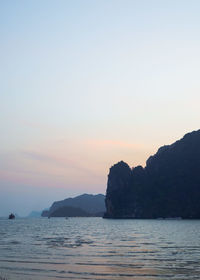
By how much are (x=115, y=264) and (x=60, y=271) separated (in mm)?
6985

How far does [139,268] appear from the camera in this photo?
3747 cm

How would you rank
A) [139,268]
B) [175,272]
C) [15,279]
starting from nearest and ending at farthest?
[15,279] < [175,272] < [139,268]

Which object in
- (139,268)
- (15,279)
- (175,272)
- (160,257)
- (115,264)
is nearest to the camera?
(15,279)

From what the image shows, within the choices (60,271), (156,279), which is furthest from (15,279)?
(156,279)

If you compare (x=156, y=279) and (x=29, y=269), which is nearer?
(x=156, y=279)

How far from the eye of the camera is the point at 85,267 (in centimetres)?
3791

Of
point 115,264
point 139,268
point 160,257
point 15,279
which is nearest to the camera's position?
point 15,279

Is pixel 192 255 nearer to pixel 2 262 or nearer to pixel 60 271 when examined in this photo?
pixel 60 271

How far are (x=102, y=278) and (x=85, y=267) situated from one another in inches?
243

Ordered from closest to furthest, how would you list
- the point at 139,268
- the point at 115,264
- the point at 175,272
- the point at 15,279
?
the point at 15,279, the point at 175,272, the point at 139,268, the point at 115,264

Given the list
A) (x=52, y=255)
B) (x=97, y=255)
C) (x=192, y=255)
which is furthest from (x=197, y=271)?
(x=52, y=255)

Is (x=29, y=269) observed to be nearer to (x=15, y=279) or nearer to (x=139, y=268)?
(x=15, y=279)

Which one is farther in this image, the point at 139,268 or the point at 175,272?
the point at 139,268

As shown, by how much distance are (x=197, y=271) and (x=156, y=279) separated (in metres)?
5.59
